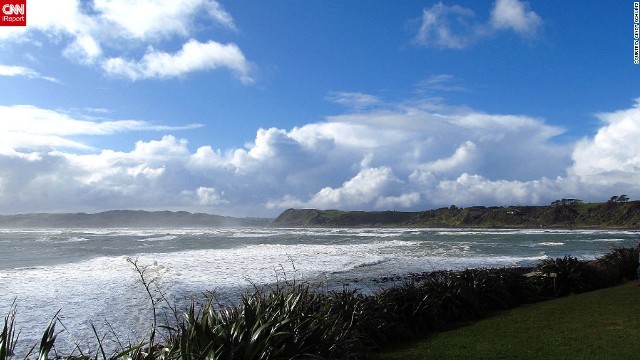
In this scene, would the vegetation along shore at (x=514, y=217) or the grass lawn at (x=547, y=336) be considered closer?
the grass lawn at (x=547, y=336)

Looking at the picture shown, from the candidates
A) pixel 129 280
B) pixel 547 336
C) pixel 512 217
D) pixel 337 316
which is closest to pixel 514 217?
pixel 512 217

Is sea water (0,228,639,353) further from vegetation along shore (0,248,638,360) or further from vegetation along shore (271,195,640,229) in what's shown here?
vegetation along shore (271,195,640,229)

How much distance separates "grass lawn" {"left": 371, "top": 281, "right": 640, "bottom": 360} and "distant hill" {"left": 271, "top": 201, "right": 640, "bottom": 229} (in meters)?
103

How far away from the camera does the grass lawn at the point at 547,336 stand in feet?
25.7

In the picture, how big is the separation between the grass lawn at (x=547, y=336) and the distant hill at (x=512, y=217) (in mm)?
103481

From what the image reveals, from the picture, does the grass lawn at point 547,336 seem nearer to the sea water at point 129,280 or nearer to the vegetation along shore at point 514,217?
the sea water at point 129,280

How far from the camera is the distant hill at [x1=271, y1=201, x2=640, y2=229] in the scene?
11388cm

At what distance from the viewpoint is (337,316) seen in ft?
25.2

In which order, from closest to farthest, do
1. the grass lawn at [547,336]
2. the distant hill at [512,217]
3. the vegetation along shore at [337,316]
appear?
the vegetation along shore at [337,316], the grass lawn at [547,336], the distant hill at [512,217]

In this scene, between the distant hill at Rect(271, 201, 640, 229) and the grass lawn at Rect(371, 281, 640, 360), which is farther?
the distant hill at Rect(271, 201, 640, 229)

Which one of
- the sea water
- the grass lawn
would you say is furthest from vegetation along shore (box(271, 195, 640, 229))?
the grass lawn

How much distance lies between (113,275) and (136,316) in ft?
31.9

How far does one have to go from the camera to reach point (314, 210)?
650 ft

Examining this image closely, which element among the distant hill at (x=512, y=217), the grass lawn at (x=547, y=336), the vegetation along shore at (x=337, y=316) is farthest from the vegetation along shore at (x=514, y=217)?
the grass lawn at (x=547, y=336)
